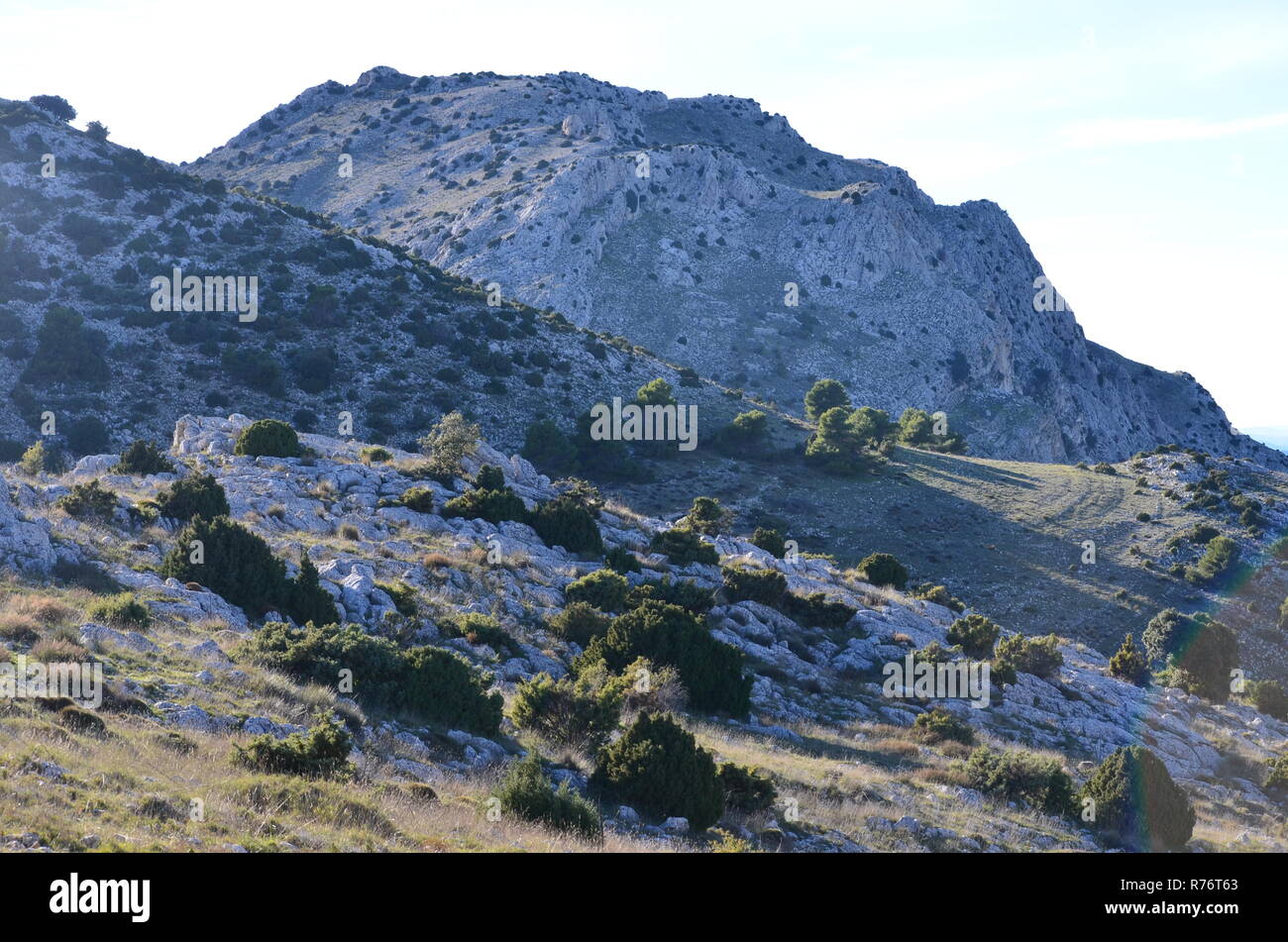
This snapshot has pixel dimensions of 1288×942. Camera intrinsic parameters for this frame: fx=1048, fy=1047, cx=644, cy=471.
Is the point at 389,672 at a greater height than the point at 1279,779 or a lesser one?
greater

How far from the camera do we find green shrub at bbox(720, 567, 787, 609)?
34.9 meters

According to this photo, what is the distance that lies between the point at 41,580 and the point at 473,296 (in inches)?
2271

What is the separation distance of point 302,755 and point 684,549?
78.4ft

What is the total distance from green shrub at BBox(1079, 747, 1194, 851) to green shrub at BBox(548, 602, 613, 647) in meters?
12.2

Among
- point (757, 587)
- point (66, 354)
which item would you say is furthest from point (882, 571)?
point (66, 354)

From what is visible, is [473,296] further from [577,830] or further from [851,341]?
[577,830]

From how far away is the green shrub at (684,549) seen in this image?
121ft

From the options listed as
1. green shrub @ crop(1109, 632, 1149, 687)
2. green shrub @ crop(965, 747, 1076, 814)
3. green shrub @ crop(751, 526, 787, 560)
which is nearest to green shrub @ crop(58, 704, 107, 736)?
green shrub @ crop(965, 747, 1076, 814)

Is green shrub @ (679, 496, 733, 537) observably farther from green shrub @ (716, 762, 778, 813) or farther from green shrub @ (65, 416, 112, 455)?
green shrub @ (65, 416, 112, 455)

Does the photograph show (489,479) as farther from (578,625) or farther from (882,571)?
(882,571)

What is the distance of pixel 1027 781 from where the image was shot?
72.9 ft
